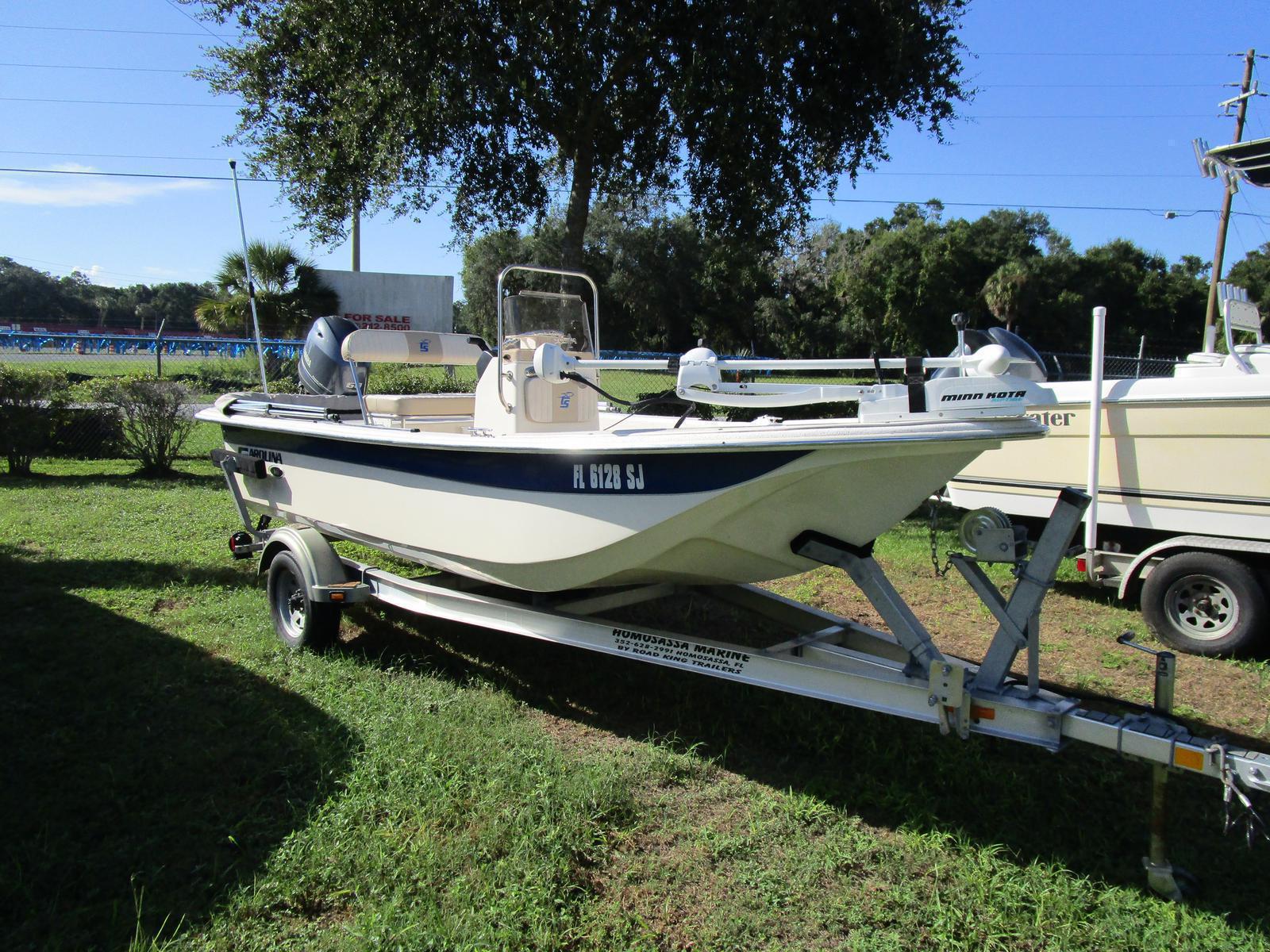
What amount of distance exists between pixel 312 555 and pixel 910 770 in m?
3.43

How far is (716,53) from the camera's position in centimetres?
933

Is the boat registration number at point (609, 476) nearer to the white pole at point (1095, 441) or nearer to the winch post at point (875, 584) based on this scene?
the winch post at point (875, 584)

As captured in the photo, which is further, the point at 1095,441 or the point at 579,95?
the point at 579,95

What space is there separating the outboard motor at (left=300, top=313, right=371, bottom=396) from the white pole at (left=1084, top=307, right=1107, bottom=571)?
511 cm

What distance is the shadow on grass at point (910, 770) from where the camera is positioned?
10.0 ft

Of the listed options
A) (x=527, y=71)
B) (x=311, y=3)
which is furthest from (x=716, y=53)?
(x=311, y=3)

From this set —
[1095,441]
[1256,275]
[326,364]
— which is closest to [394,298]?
[326,364]

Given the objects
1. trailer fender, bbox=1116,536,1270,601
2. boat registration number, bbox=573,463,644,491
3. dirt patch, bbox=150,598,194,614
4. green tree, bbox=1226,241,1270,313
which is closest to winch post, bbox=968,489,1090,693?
boat registration number, bbox=573,463,644,491

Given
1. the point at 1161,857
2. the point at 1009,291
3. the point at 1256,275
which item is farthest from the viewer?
the point at 1256,275

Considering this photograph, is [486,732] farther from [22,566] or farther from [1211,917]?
[22,566]

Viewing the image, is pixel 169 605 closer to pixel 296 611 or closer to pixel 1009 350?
pixel 296 611

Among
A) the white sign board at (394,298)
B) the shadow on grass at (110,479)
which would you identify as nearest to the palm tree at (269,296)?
the white sign board at (394,298)

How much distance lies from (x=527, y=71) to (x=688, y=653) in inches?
319

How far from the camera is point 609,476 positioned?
349 centimetres
